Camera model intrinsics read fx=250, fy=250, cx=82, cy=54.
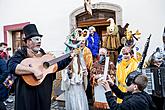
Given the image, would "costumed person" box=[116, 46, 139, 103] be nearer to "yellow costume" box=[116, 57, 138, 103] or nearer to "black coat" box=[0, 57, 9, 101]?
"yellow costume" box=[116, 57, 138, 103]

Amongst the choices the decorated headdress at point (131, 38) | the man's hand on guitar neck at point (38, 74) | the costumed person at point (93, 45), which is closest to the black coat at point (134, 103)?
the man's hand on guitar neck at point (38, 74)

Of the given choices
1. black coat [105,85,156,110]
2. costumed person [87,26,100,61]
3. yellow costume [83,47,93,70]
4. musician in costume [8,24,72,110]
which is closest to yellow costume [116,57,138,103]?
yellow costume [83,47,93,70]

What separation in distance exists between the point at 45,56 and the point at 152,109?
1260 mm

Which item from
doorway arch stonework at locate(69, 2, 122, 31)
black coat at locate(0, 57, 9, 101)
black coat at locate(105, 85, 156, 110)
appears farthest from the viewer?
doorway arch stonework at locate(69, 2, 122, 31)

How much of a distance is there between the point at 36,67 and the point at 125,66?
188cm

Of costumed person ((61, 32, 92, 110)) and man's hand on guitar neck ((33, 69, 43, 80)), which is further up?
man's hand on guitar neck ((33, 69, 43, 80))

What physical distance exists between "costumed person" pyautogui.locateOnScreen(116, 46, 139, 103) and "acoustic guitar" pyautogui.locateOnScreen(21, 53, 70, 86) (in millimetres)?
1531

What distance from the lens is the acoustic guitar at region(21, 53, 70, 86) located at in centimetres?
263

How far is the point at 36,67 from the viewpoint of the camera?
2.66m

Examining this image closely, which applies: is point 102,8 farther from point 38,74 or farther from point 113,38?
point 38,74

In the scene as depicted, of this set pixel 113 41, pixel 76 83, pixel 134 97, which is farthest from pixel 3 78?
pixel 113 41

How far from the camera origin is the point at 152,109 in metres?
2.36

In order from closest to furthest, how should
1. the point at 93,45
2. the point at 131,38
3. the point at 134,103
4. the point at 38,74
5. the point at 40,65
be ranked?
1. the point at 134,103
2. the point at 38,74
3. the point at 40,65
4. the point at 131,38
5. the point at 93,45

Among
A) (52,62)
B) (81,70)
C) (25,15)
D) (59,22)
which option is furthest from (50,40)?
(52,62)
